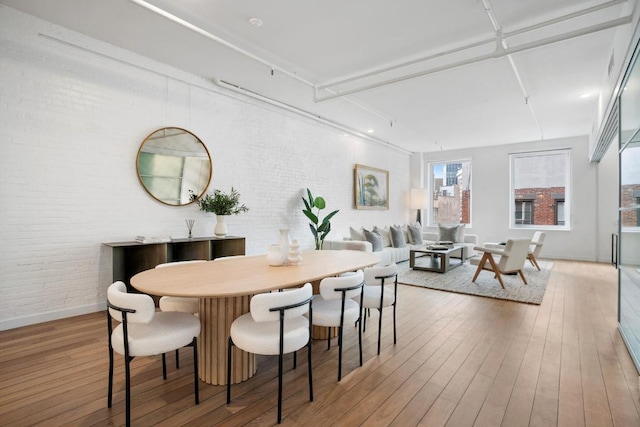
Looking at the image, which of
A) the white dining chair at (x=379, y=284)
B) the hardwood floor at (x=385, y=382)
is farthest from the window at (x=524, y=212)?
the white dining chair at (x=379, y=284)

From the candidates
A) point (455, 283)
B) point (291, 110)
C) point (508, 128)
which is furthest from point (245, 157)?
point (508, 128)

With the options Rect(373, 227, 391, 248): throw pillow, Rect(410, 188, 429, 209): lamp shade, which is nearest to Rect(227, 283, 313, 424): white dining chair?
Rect(373, 227, 391, 248): throw pillow

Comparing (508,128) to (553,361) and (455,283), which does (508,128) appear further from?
(553,361)

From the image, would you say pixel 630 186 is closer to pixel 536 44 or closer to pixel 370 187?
pixel 536 44

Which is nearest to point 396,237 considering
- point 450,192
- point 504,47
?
point 450,192

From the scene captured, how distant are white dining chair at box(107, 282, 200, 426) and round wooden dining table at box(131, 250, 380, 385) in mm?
98

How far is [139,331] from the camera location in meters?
1.92

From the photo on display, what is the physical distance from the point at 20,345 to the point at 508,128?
8.53 meters

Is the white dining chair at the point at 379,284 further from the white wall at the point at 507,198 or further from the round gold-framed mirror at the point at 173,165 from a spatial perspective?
the white wall at the point at 507,198

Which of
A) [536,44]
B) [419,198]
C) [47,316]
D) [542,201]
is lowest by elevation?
[47,316]

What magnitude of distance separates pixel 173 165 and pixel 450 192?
26.5ft

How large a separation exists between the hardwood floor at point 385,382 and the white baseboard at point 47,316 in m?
0.09

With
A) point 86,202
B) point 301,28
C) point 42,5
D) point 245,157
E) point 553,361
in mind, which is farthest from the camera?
point 245,157

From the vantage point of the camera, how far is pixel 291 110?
5.89 meters
